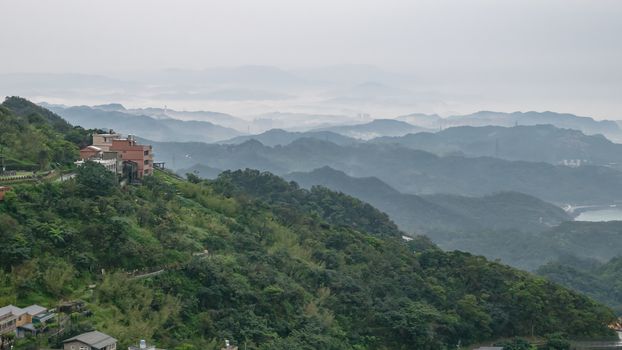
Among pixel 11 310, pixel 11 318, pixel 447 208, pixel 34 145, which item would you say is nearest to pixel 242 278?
pixel 11 310

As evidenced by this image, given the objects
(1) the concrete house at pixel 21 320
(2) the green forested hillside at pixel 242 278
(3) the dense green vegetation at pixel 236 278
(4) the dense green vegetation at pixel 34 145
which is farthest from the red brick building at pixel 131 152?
(1) the concrete house at pixel 21 320

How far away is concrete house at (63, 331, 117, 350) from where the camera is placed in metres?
20.7

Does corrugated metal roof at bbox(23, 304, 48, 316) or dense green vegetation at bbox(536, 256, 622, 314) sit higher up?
corrugated metal roof at bbox(23, 304, 48, 316)

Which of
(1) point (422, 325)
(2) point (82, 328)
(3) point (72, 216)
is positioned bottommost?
(1) point (422, 325)

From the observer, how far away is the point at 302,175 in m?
142

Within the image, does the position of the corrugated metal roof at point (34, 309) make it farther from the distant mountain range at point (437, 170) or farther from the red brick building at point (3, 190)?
the distant mountain range at point (437, 170)

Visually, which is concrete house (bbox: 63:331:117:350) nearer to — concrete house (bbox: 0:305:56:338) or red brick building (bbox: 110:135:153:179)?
concrete house (bbox: 0:305:56:338)

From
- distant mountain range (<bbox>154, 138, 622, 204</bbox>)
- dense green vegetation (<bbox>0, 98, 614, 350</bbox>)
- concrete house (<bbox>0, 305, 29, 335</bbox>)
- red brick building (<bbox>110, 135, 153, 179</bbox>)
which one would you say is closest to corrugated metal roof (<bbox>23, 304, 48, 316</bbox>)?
concrete house (<bbox>0, 305, 29, 335</bbox>)

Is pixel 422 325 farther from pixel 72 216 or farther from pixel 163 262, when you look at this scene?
pixel 72 216

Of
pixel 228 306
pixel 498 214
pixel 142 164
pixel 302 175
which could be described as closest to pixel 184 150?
pixel 302 175

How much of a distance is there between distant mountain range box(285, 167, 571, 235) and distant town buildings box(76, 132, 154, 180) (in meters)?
77.5

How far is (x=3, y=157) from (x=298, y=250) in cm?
1431

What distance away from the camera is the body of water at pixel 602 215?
152 meters

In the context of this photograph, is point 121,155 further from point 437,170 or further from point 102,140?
point 437,170
